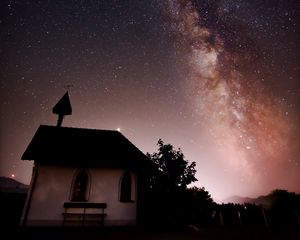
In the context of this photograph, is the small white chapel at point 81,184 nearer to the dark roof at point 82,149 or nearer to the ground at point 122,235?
the dark roof at point 82,149

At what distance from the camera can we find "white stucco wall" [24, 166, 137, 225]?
48.7 ft

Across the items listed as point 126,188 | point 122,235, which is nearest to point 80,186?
point 126,188

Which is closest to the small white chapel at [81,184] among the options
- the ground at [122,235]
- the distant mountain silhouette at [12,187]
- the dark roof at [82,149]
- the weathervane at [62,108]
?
the dark roof at [82,149]

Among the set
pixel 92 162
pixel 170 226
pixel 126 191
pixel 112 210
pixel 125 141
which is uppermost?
pixel 125 141

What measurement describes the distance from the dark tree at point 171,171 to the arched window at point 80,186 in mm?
6186

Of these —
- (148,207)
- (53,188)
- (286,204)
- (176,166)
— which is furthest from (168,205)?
(286,204)

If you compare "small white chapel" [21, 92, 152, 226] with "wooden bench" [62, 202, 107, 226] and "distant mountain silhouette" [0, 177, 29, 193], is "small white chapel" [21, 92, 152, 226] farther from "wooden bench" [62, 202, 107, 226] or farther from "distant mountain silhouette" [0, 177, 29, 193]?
"distant mountain silhouette" [0, 177, 29, 193]

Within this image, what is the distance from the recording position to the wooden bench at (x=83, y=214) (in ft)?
48.5

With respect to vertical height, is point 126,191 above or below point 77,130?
below

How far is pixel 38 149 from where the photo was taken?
648 inches

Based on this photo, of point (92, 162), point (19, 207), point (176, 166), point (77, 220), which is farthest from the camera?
point (176, 166)

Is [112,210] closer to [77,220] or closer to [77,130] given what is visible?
[77,220]

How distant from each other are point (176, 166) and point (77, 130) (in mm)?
9861

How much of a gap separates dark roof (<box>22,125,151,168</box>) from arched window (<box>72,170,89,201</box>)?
78cm
